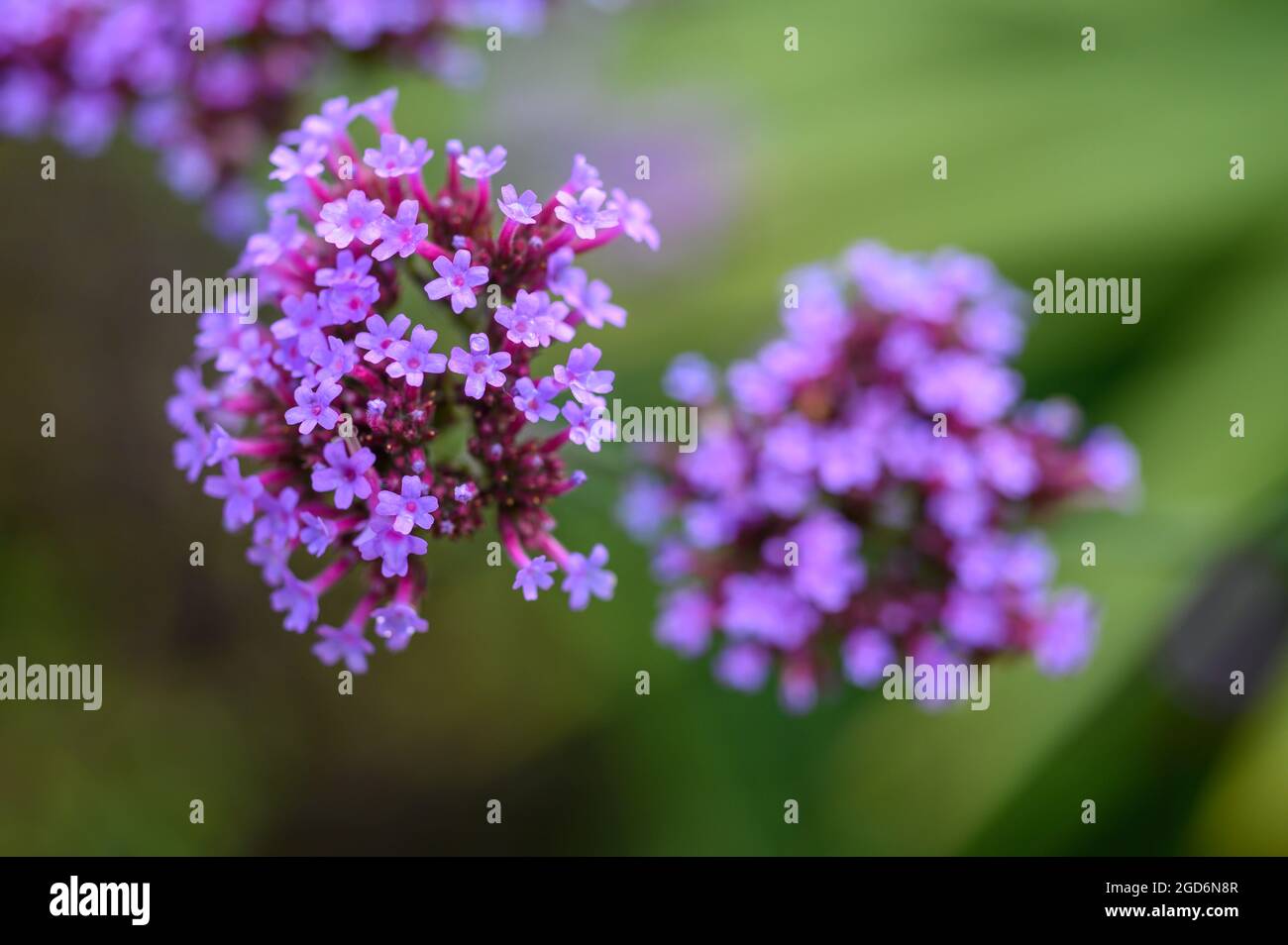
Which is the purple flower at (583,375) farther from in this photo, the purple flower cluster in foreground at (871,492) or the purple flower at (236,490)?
the purple flower cluster in foreground at (871,492)

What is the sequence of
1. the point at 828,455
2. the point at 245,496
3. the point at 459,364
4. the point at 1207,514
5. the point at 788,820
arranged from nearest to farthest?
the point at 459,364 < the point at 245,496 < the point at 828,455 < the point at 1207,514 < the point at 788,820

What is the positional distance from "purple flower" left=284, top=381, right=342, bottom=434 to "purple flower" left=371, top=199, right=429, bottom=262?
26 cm

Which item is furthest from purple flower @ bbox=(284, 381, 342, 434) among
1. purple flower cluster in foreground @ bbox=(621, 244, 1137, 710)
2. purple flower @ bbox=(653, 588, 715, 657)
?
purple flower @ bbox=(653, 588, 715, 657)

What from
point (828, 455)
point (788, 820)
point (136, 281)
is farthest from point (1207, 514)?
point (136, 281)

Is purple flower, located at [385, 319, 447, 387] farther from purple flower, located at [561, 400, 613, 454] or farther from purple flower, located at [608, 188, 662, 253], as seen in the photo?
purple flower, located at [608, 188, 662, 253]

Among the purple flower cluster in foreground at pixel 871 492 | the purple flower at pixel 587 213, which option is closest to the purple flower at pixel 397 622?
the purple flower at pixel 587 213

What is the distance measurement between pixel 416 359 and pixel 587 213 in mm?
439

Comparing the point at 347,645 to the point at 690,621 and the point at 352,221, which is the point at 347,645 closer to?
the point at 352,221

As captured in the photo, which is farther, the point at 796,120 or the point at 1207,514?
the point at 796,120

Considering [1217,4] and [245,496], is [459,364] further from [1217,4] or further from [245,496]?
[1217,4]

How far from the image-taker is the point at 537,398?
1895mm
